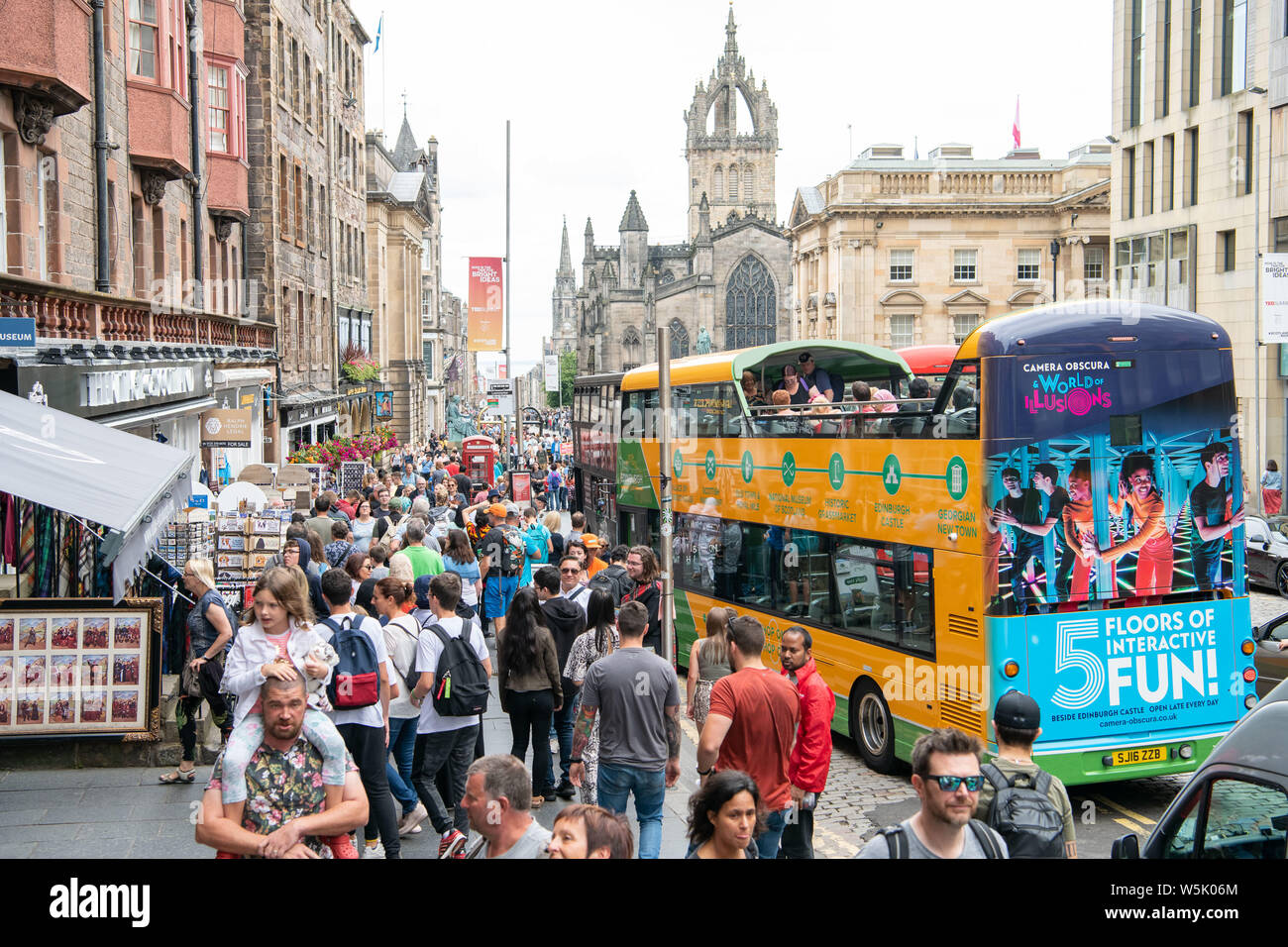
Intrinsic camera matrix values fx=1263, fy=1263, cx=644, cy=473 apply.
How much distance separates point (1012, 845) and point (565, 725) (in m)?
5.01

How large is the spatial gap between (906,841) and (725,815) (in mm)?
741

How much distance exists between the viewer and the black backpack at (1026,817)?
16.7 ft

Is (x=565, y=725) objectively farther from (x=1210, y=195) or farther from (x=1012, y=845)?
(x=1210, y=195)

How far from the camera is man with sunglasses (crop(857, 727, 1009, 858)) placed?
13.7ft

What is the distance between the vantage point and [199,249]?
25.3 m

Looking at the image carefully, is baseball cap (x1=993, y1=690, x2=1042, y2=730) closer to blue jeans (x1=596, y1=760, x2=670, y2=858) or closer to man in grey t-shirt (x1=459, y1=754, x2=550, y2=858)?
man in grey t-shirt (x1=459, y1=754, x2=550, y2=858)

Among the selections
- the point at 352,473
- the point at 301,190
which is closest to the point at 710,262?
the point at 301,190

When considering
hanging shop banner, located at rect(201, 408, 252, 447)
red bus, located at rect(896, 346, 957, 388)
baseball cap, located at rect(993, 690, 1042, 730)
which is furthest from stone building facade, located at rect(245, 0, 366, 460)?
baseball cap, located at rect(993, 690, 1042, 730)

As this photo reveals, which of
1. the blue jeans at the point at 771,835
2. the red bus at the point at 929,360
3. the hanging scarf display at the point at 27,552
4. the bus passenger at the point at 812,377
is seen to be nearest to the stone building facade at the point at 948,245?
the red bus at the point at 929,360

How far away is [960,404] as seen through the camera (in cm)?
1008

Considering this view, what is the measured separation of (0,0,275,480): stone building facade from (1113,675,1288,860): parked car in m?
9.38

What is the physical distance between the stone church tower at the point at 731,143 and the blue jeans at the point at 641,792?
5458 inches
